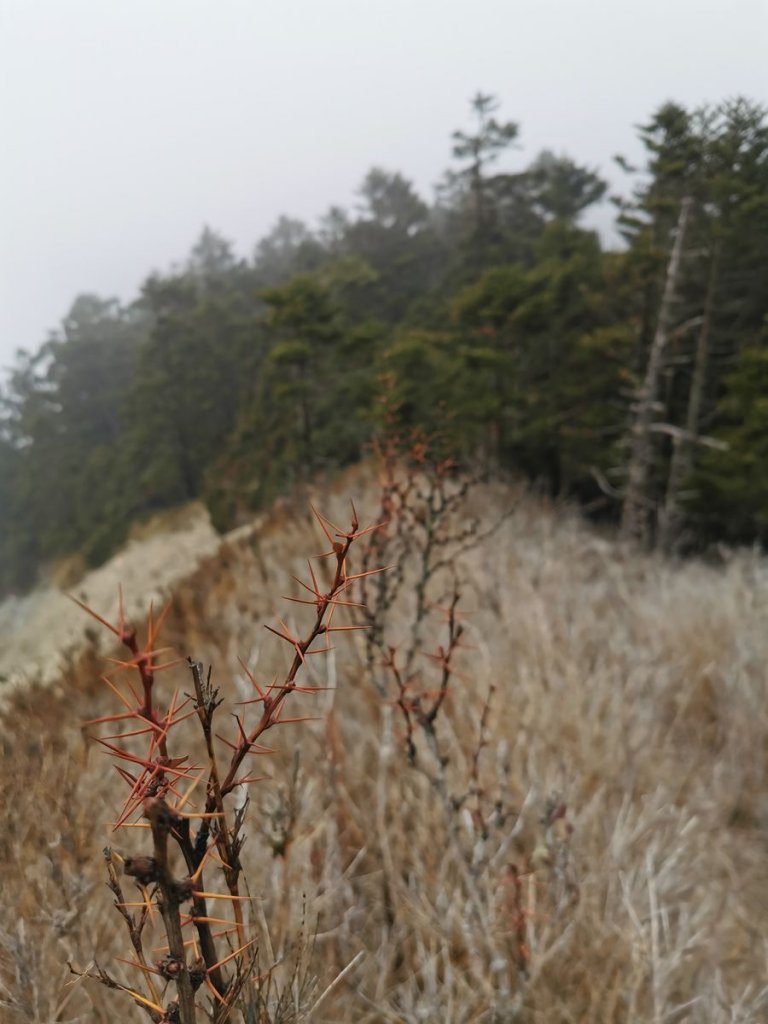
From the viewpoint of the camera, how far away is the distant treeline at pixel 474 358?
220 inches

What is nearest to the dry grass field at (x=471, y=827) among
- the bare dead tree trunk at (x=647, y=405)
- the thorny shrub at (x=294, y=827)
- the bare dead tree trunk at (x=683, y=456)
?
the thorny shrub at (x=294, y=827)

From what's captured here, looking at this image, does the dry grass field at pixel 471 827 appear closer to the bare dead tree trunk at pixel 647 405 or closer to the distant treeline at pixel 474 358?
the distant treeline at pixel 474 358

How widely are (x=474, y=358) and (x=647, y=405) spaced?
99.3 inches

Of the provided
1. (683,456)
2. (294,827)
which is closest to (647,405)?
(683,456)

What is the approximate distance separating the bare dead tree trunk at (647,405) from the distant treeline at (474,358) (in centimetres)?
5

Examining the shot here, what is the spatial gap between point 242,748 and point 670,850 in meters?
1.65

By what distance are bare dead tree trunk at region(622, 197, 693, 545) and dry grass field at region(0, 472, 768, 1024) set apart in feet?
→ 12.8

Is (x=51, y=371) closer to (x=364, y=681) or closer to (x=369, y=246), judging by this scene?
(x=369, y=246)

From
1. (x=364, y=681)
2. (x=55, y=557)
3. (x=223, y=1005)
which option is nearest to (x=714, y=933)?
(x=364, y=681)

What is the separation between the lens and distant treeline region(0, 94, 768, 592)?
18.4ft

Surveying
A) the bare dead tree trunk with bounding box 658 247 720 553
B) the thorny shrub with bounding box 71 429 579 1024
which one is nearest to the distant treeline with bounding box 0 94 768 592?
the bare dead tree trunk with bounding box 658 247 720 553

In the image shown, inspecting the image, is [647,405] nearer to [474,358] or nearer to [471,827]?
[474,358]

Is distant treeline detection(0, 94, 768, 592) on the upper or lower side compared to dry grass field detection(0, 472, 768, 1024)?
upper

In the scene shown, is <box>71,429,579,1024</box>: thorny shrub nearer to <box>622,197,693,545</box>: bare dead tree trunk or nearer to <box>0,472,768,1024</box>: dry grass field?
<box>0,472,768,1024</box>: dry grass field
